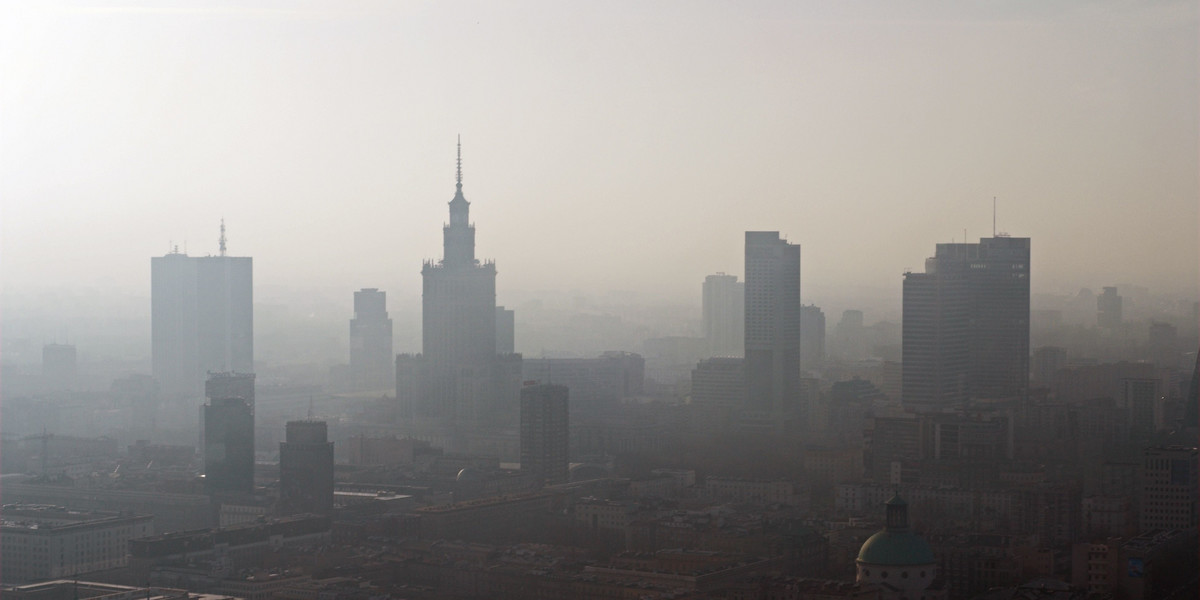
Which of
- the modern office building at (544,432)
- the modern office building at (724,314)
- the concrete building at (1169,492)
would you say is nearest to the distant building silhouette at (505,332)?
the modern office building at (724,314)

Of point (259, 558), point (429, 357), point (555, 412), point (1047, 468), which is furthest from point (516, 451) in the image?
point (259, 558)

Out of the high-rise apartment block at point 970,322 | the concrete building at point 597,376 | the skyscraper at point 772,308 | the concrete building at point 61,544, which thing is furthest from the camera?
the concrete building at point 597,376

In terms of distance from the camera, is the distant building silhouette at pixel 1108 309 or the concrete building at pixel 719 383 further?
the concrete building at pixel 719 383

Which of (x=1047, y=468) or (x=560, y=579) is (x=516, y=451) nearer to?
(x=1047, y=468)

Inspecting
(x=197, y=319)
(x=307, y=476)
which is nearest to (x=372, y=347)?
(x=197, y=319)

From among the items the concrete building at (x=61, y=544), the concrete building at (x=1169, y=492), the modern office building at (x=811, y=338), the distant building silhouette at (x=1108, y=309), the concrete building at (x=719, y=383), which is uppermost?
the distant building silhouette at (x=1108, y=309)

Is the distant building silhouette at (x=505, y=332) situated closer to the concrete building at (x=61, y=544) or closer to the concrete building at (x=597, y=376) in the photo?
the concrete building at (x=597, y=376)
